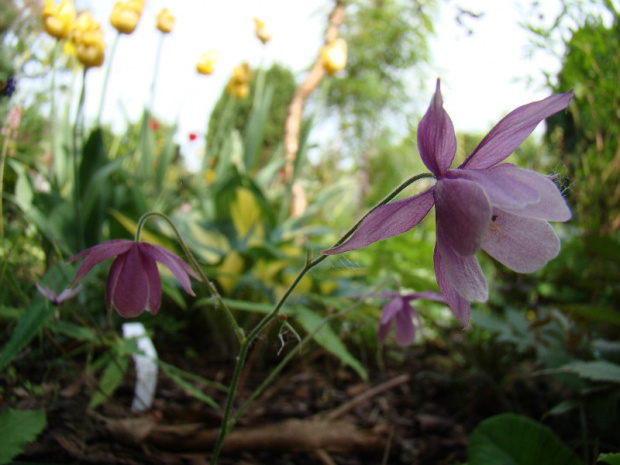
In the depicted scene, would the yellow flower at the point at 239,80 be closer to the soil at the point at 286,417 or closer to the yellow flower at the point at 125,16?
the yellow flower at the point at 125,16

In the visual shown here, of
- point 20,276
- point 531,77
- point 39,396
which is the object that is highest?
point 531,77

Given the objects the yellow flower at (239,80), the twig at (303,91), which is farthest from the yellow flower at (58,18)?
the twig at (303,91)

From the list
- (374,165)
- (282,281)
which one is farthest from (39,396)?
(374,165)

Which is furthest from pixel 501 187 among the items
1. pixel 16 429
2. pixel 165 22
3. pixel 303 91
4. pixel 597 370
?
pixel 303 91

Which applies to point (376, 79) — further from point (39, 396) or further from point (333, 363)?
point (39, 396)

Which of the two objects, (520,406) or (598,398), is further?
(520,406)

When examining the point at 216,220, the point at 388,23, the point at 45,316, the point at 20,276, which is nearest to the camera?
the point at 45,316

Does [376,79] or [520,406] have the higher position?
[376,79]

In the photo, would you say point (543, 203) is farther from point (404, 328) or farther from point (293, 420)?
point (293, 420)
